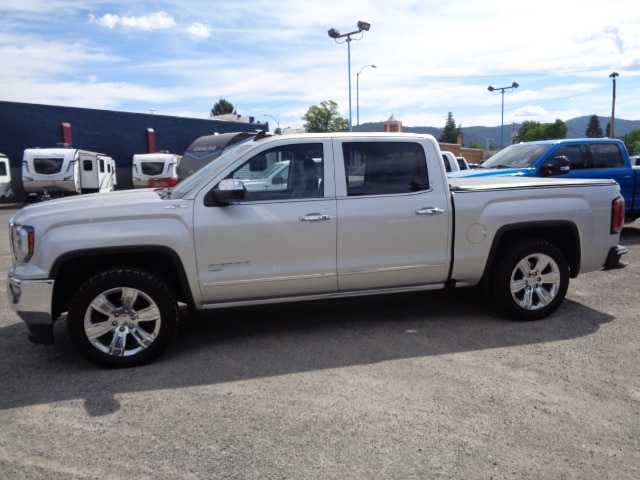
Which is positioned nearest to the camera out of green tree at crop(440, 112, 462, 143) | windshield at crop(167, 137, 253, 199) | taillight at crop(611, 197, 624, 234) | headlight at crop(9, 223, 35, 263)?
headlight at crop(9, 223, 35, 263)

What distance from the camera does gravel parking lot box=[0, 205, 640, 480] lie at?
3068mm

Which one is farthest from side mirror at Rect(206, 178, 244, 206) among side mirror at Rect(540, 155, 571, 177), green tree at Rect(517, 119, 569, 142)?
green tree at Rect(517, 119, 569, 142)

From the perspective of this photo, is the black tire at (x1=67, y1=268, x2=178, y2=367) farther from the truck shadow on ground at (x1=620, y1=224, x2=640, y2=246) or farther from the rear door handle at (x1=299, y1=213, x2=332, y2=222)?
the truck shadow on ground at (x1=620, y1=224, x2=640, y2=246)

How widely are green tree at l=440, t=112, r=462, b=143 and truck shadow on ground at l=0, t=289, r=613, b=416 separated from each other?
10189 centimetres

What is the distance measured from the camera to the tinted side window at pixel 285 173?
15.9ft

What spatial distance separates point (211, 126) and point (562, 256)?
3479 cm

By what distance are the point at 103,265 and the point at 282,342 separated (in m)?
1.67

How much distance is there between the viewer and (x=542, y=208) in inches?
215

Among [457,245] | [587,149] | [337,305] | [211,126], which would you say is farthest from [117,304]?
[211,126]

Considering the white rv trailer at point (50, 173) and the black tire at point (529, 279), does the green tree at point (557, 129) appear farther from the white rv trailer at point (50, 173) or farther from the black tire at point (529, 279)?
the black tire at point (529, 279)

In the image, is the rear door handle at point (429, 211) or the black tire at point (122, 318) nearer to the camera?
the black tire at point (122, 318)

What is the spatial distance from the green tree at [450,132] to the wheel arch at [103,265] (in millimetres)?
103413

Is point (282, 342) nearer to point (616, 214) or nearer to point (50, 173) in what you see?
point (616, 214)

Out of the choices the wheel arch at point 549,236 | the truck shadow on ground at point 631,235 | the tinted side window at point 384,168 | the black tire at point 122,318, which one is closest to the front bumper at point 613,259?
the wheel arch at point 549,236
